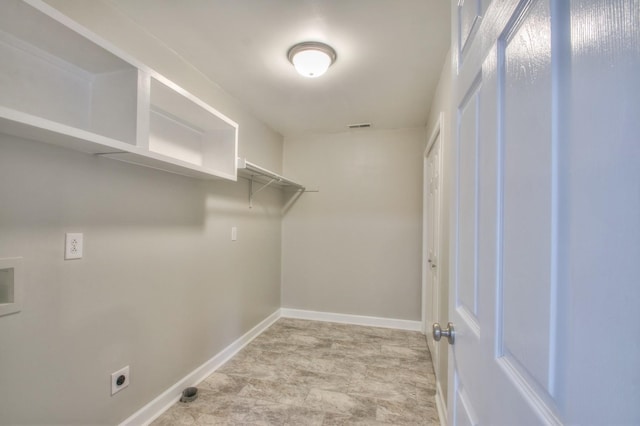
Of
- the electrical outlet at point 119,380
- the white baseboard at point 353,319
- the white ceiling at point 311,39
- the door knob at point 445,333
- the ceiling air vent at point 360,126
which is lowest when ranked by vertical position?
the white baseboard at point 353,319

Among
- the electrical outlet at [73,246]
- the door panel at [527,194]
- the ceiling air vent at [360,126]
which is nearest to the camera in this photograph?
the door panel at [527,194]

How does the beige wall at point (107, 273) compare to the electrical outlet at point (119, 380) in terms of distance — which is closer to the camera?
the beige wall at point (107, 273)

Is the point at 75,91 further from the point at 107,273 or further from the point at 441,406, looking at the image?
the point at 441,406

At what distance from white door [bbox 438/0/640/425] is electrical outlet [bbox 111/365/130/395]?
179cm

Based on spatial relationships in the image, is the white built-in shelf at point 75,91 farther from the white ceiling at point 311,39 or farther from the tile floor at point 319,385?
the tile floor at point 319,385

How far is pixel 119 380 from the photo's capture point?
1.63m

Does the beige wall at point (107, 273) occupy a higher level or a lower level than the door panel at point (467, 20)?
lower

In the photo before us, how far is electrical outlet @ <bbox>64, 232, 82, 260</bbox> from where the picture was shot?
1369mm

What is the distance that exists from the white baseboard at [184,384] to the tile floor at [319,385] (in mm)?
46

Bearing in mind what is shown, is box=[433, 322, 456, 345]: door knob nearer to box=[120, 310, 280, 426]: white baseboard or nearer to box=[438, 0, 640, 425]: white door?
box=[438, 0, 640, 425]: white door

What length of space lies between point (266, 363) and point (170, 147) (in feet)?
6.48

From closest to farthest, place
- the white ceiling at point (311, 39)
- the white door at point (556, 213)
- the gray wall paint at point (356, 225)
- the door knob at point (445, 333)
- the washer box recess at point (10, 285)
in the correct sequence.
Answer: the white door at point (556, 213), the door knob at point (445, 333), the washer box recess at point (10, 285), the white ceiling at point (311, 39), the gray wall paint at point (356, 225)

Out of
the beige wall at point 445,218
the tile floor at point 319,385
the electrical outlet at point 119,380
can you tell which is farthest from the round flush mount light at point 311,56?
the tile floor at point 319,385

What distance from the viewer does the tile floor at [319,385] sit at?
1918 mm
